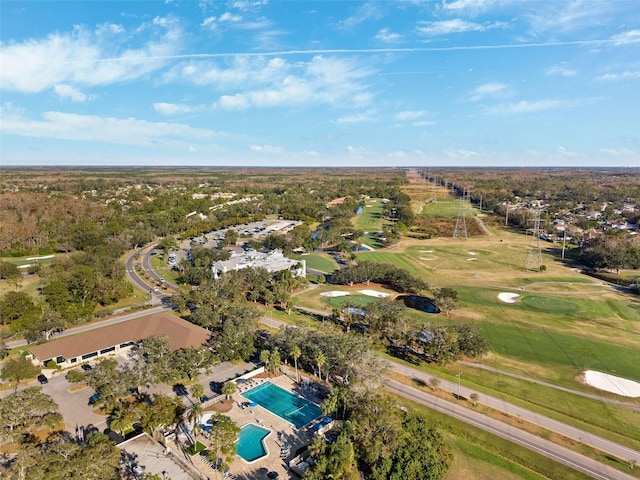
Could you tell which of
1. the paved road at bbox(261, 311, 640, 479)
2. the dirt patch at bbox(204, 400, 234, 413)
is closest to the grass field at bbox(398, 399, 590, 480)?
the paved road at bbox(261, 311, 640, 479)

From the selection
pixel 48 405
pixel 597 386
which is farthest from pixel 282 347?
pixel 597 386

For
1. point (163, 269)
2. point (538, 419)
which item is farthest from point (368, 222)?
point (538, 419)

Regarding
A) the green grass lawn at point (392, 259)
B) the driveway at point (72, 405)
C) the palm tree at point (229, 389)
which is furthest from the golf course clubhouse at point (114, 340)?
the green grass lawn at point (392, 259)

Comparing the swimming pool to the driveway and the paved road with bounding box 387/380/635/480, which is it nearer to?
the paved road with bounding box 387/380/635/480

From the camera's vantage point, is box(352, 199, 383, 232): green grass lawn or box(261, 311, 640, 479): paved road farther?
box(352, 199, 383, 232): green grass lawn

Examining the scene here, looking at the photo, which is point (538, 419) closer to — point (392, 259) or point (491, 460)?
point (491, 460)

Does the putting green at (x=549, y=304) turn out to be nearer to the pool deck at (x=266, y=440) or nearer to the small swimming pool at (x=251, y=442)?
the pool deck at (x=266, y=440)

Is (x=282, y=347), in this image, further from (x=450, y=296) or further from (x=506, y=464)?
(x=450, y=296)
